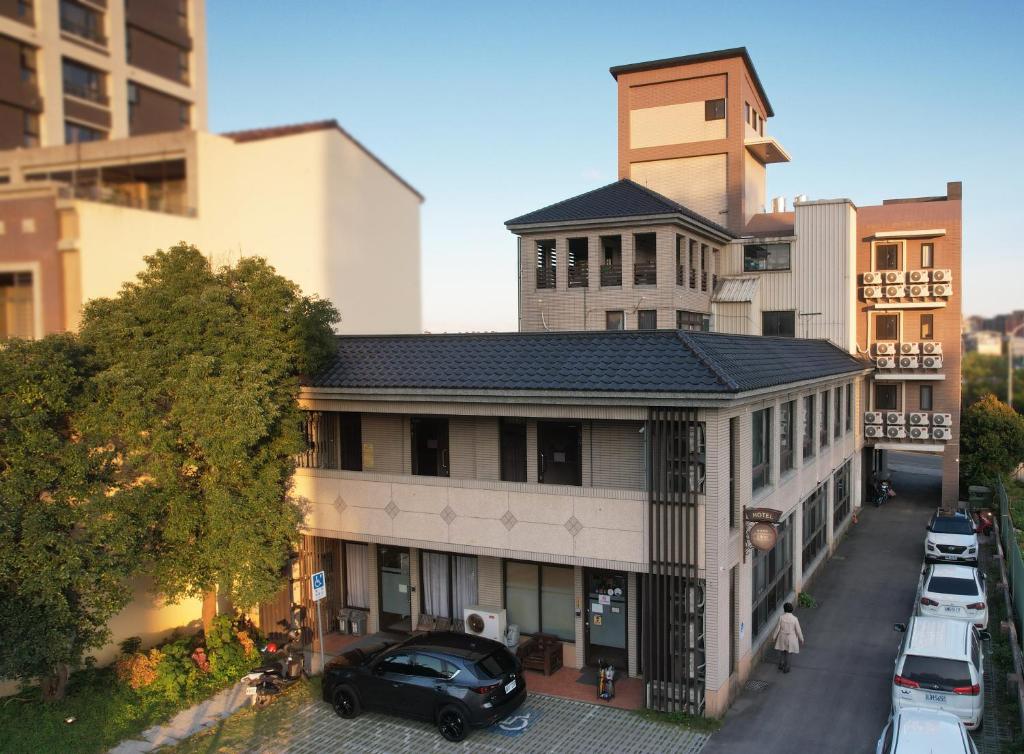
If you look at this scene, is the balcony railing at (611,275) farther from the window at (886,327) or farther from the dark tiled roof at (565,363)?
the window at (886,327)

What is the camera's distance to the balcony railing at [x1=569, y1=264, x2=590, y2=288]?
2816cm

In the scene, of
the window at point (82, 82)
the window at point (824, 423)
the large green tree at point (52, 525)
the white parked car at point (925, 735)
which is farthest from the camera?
the window at point (824, 423)

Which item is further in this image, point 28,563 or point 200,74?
point 28,563

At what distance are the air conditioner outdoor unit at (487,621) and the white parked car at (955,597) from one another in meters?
10.5

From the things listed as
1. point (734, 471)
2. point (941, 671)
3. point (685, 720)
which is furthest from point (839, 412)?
point (685, 720)

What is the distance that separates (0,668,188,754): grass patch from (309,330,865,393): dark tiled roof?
24.6 ft

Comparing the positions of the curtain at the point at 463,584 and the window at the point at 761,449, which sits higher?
the window at the point at 761,449

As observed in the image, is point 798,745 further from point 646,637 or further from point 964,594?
point 964,594

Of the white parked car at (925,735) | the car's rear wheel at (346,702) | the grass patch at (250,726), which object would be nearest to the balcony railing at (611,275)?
the grass patch at (250,726)

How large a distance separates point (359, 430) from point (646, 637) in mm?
8722

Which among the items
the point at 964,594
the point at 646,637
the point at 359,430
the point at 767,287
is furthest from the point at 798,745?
the point at 767,287

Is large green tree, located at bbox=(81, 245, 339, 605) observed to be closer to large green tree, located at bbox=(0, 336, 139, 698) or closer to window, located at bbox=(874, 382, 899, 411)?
large green tree, located at bbox=(0, 336, 139, 698)

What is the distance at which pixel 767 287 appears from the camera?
34.0 m

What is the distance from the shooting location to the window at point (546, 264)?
28.7m
